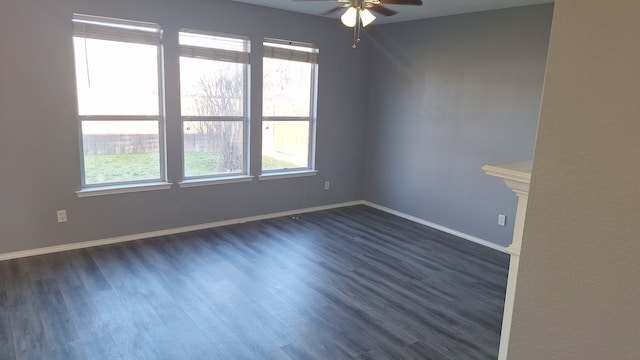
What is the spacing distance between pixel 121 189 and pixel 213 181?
3.19ft

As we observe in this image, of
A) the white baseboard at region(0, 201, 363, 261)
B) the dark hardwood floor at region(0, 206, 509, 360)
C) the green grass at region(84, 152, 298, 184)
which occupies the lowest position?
the dark hardwood floor at region(0, 206, 509, 360)

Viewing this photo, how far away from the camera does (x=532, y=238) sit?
0.83 m

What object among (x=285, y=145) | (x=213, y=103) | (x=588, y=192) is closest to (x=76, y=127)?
(x=213, y=103)

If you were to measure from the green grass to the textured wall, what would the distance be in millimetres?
4258

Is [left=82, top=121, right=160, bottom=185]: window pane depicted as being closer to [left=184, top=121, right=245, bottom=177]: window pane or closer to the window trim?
[left=184, top=121, right=245, bottom=177]: window pane

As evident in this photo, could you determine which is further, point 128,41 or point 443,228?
point 443,228

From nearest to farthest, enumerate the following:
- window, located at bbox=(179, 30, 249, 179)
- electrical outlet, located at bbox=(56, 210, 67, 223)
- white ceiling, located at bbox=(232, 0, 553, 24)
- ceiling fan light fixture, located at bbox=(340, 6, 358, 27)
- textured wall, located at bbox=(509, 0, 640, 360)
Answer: textured wall, located at bbox=(509, 0, 640, 360) < ceiling fan light fixture, located at bbox=(340, 6, 358, 27) < electrical outlet, located at bbox=(56, 210, 67, 223) < white ceiling, located at bbox=(232, 0, 553, 24) < window, located at bbox=(179, 30, 249, 179)

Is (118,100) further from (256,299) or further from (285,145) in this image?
(256,299)

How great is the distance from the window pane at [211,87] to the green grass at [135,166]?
20.2 inches

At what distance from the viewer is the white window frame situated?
3871 millimetres

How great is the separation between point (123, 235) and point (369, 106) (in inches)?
139

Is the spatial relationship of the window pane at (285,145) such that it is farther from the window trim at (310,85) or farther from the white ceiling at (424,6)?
the white ceiling at (424,6)

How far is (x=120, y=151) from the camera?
430 centimetres

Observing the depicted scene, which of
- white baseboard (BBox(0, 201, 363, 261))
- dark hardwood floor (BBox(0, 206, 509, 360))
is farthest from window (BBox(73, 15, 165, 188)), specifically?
dark hardwood floor (BBox(0, 206, 509, 360))
